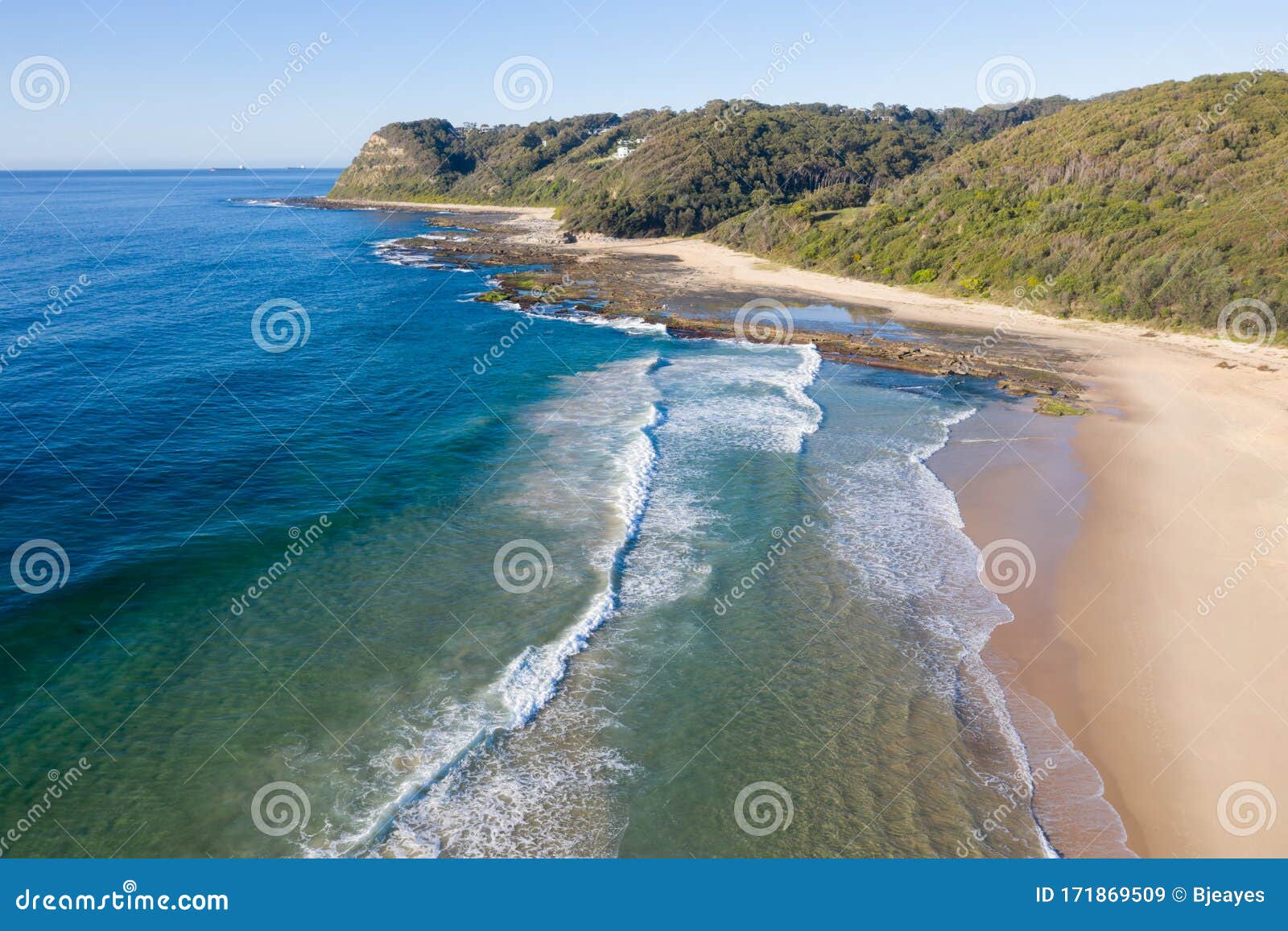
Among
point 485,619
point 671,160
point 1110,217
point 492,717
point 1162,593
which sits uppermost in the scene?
point 671,160

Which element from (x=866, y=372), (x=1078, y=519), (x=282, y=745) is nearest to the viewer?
(x=282, y=745)

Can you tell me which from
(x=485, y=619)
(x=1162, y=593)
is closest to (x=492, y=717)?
(x=485, y=619)

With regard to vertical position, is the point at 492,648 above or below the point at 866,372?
below

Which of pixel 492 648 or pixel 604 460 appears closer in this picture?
pixel 492 648

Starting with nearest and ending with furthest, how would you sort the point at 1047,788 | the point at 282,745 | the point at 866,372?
the point at 1047,788 → the point at 282,745 → the point at 866,372

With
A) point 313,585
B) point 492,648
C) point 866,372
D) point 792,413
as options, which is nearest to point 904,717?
point 492,648

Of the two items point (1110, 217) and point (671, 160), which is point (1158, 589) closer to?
point (1110, 217)

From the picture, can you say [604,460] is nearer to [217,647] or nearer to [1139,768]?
[217,647]

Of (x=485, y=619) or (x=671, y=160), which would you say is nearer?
(x=485, y=619)
